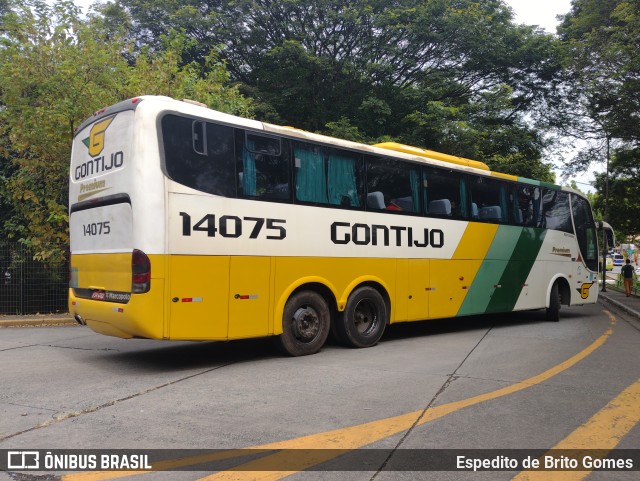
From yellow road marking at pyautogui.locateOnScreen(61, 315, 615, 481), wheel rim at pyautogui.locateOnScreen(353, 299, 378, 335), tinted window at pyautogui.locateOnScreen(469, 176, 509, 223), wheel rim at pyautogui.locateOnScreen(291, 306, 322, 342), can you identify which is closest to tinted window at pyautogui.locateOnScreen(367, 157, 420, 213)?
wheel rim at pyautogui.locateOnScreen(353, 299, 378, 335)

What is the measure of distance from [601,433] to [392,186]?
5.80 metres

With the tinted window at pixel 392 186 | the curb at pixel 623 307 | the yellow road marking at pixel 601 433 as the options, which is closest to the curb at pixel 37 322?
the tinted window at pixel 392 186

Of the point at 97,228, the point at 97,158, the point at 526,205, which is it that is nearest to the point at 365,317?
the point at 97,228

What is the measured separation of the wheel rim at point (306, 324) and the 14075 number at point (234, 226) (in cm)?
117

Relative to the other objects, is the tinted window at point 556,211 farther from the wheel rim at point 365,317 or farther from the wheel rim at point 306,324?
the wheel rim at point 306,324

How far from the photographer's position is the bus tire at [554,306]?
13.8 metres

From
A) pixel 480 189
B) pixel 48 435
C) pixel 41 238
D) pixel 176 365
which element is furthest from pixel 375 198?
pixel 41 238

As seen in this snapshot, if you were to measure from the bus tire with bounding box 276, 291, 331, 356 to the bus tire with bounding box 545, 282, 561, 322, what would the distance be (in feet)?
24.8

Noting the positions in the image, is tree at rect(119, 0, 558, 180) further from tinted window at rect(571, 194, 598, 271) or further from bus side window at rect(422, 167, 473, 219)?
bus side window at rect(422, 167, 473, 219)

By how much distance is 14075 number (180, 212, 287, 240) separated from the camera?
6.96m

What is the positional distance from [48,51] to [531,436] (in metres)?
13.9

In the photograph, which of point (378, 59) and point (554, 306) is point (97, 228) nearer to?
point (554, 306)

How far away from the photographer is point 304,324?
8.32 m

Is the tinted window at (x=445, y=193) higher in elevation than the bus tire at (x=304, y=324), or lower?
higher
